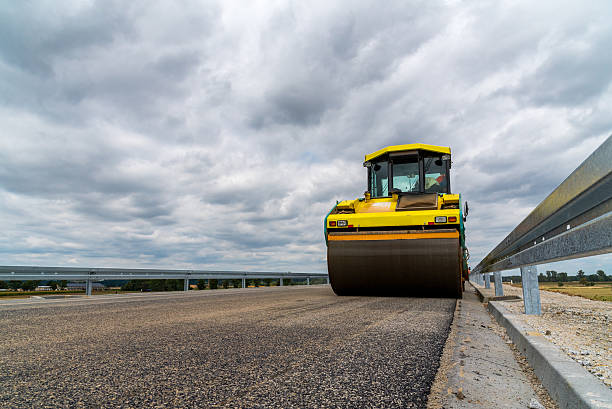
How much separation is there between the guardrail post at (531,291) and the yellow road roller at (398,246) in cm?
238

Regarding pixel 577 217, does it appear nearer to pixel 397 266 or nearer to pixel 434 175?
pixel 397 266

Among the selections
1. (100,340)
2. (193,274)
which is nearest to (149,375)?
(100,340)

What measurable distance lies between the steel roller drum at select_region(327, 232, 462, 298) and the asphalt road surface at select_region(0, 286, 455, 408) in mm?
3077

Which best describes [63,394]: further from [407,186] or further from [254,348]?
[407,186]

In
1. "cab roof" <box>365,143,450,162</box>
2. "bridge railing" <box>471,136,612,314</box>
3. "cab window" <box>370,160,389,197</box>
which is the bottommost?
"bridge railing" <box>471,136,612,314</box>

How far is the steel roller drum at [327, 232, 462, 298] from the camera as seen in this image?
662 cm

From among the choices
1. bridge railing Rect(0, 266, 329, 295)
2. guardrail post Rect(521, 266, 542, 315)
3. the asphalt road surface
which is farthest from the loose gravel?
bridge railing Rect(0, 266, 329, 295)

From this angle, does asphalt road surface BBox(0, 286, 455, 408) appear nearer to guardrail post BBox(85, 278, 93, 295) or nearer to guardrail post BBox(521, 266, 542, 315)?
guardrail post BBox(521, 266, 542, 315)

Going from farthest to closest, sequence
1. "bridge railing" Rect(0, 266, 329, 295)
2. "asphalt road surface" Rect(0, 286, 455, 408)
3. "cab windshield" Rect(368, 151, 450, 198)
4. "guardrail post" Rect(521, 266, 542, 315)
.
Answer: "cab windshield" Rect(368, 151, 450, 198) < "bridge railing" Rect(0, 266, 329, 295) < "guardrail post" Rect(521, 266, 542, 315) < "asphalt road surface" Rect(0, 286, 455, 408)

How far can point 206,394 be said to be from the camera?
1.64 m

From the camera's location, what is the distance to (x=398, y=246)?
6848mm

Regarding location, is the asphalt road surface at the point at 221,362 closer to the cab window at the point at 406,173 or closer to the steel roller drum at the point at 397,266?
the steel roller drum at the point at 397,266

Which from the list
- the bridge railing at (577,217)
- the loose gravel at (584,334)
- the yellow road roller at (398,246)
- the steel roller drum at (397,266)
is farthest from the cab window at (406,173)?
the bridge railing at (577,217)

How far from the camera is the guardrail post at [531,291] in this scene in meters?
4.00
